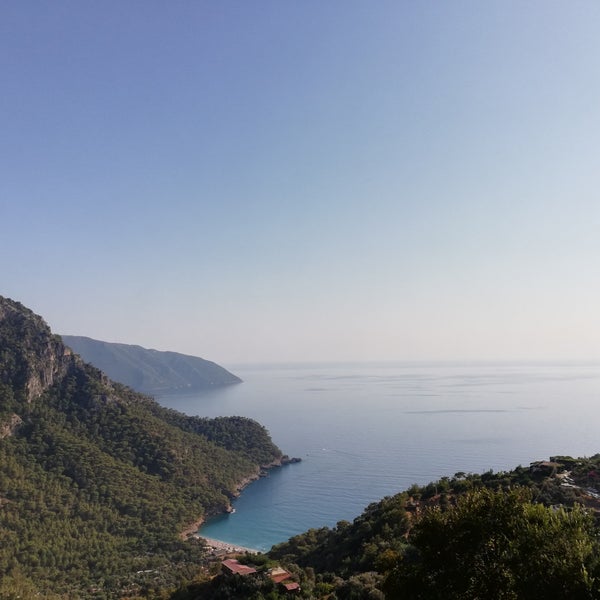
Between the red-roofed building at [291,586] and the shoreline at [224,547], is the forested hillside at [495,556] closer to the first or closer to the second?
the red-roofed building at [291,586]

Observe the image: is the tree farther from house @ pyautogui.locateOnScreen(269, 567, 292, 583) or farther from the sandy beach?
the sandy beach

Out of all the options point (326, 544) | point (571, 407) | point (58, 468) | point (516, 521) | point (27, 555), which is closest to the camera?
point (516, 521)

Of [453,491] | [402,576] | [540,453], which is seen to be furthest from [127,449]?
[540,453]

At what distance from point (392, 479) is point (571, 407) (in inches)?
4628

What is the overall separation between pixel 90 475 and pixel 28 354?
3590cm

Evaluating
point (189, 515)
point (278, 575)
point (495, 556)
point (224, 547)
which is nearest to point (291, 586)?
point (278, 575)

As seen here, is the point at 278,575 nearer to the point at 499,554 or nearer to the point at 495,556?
the point at 495,556

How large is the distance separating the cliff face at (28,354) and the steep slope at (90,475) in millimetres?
242

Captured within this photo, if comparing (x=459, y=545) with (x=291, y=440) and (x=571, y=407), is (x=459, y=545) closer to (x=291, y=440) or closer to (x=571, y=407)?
(x=291, y=440)

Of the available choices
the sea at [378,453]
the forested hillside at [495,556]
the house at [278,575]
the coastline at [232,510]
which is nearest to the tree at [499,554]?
the forested hillside at [495,556]

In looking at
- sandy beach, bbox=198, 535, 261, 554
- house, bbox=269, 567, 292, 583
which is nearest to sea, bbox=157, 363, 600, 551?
sandy beach, bbox=198, 535, 261, 554

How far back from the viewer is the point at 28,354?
98.1 metres

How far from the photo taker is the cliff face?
92625mm

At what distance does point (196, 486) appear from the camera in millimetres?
90938
